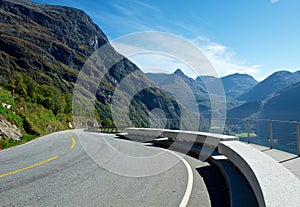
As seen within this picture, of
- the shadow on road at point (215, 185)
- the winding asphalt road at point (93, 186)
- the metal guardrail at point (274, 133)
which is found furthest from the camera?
the metal guardrail at point (274, 133)

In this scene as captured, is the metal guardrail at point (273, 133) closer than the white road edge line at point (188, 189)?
No

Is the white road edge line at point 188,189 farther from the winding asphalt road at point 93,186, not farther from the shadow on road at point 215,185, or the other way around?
the shadow on road at point 215,185

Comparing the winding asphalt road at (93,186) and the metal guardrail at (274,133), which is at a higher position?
the metal guardrail at (274,133)

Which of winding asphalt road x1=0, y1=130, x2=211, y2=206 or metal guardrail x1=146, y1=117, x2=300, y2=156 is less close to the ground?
metal guardrail x1=146, y1=117, x2=300, y2=156

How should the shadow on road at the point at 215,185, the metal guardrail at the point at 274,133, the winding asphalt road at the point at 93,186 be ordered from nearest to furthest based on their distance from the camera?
the winding asphalt road at the point at 93,186 < the shadow on road at the point at 215,185 < the metal guardrail at the point at 274,133

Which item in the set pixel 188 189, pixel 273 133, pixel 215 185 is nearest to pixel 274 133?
pixel 273 133

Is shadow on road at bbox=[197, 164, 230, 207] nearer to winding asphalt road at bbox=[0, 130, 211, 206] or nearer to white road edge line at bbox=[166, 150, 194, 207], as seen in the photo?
winding asphalt road at bbox=[0, 130, 211, 206]

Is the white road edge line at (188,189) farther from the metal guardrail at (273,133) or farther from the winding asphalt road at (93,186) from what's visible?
the metal guardrail at (273,133)

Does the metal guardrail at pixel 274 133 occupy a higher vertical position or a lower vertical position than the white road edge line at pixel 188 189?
higher

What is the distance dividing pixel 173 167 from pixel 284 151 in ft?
14.0

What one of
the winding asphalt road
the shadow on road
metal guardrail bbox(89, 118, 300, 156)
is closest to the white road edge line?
the winding asphalt road

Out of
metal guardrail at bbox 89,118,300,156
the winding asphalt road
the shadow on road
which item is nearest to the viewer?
the winding asphalt road

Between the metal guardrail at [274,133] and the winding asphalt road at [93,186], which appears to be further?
the metal guardrail at [274,133]

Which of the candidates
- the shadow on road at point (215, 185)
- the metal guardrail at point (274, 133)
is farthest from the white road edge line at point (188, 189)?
the metal guardrail at point (274, 133)
